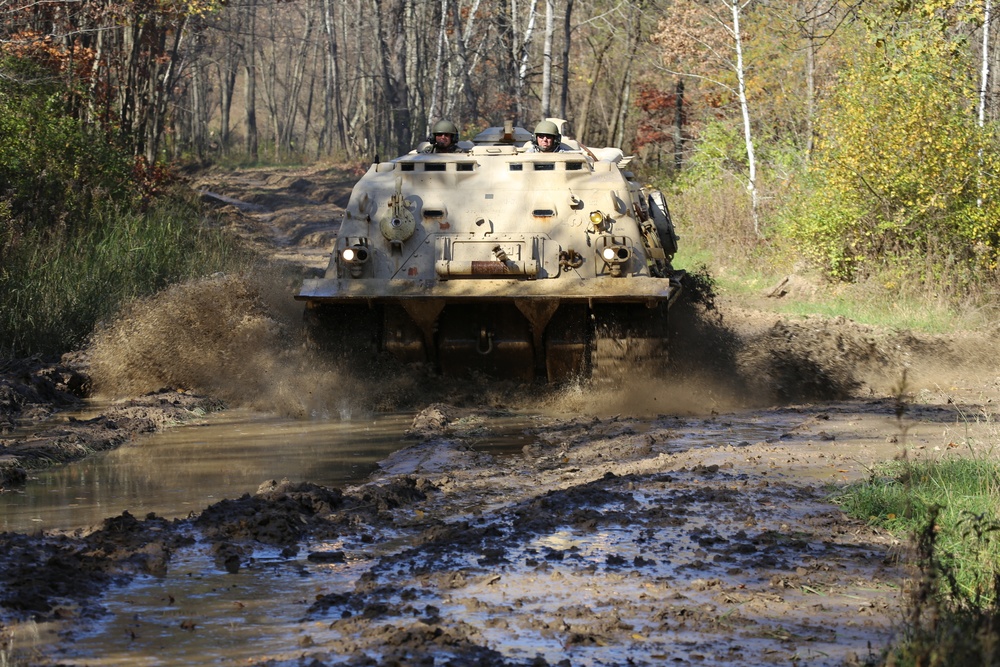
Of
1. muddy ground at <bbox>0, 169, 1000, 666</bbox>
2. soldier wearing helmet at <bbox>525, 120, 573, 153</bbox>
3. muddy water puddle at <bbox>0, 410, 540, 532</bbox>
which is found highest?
soldier wearing helmet at <bbox>525, 120, 573, 153</bbox>

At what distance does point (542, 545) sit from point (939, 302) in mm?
10498

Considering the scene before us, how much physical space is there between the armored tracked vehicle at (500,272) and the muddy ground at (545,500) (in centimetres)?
33

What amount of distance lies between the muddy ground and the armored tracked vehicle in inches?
13.0

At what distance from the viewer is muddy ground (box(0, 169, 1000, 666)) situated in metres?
4.58

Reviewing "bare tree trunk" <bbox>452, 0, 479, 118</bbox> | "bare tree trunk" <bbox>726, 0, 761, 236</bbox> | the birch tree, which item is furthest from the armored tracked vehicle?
"bare tree trunk" <bbox>452, 0, 479, 118</bbox>

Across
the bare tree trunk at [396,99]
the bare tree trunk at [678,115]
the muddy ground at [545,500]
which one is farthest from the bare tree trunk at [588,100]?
the muddy ground at [545,500]

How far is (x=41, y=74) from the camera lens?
18234mm

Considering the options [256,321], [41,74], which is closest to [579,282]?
[256,321]

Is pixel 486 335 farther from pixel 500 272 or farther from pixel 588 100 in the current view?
pixel 588 100

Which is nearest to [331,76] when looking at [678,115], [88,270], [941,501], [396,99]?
[396,99]

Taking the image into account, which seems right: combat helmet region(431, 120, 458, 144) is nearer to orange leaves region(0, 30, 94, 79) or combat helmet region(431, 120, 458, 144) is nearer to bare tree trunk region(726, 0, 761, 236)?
orange leaves region(0, 30, 94, 79)

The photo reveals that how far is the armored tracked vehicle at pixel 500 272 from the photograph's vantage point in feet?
33.7

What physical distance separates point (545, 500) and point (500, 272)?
4.20m

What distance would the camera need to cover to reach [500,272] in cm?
1049
